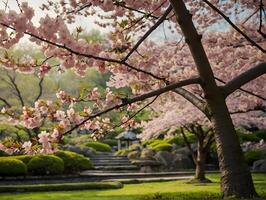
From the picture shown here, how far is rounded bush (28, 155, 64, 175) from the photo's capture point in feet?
69.0

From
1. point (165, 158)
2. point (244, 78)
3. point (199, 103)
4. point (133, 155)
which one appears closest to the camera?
point (244, 78)

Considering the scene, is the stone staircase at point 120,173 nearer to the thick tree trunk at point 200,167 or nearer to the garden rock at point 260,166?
the thick tree trunk at point 200,167

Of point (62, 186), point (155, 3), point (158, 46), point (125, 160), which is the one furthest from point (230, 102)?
point (125, 160)

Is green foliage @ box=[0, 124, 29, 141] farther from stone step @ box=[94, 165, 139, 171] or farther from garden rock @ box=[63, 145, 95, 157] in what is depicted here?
stone step @ box=[94, 165, 139, 171]

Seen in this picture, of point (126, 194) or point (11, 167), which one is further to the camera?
point (11, 167)

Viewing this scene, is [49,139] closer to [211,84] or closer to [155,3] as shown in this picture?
[211,84]

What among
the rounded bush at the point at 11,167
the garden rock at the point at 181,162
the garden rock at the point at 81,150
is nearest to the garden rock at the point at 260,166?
the garden rock at the point at 181,162

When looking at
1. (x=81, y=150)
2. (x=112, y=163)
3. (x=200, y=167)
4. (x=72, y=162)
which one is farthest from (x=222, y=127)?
(x=81, y=150)

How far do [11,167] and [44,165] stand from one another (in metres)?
1.72

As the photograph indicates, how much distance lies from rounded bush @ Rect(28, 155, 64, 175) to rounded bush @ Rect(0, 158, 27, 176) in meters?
0.77

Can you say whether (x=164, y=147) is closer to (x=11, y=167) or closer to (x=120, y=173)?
(x=120, y=173)

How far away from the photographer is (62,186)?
1659 cm

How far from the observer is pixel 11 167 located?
1995cm

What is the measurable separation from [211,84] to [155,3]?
2.67 meters
